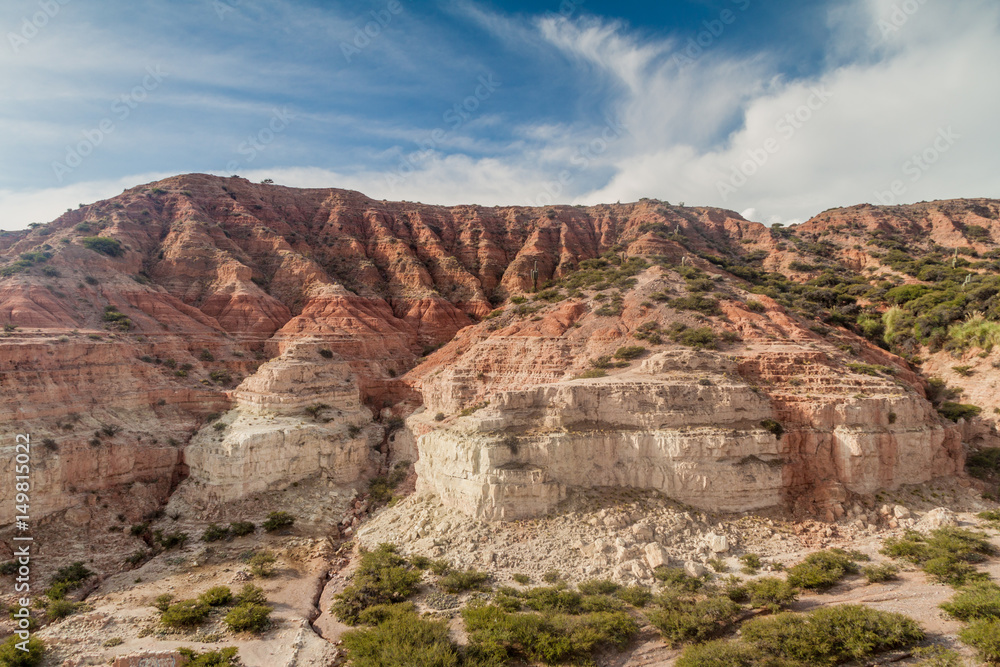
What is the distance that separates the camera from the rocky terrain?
77.5 ft

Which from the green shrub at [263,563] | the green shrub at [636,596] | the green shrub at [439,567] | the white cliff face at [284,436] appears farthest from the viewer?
the white cliff face at [284,436]

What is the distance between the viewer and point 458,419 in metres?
29.3

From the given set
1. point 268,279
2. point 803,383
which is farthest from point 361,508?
point 268,279

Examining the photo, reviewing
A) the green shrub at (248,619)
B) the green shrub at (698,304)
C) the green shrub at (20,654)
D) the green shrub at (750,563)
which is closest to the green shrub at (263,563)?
the green shrub at (248,619)

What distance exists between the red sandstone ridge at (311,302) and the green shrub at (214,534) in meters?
5.85

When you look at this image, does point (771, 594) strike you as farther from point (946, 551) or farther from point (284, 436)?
point (284, 436)

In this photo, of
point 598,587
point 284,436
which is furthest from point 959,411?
point 284,436

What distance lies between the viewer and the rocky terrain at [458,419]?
Answer: 2361 centimetres

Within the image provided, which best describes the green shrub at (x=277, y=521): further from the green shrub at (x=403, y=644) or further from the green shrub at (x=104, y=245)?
the green shrub at (x=104, y=245)

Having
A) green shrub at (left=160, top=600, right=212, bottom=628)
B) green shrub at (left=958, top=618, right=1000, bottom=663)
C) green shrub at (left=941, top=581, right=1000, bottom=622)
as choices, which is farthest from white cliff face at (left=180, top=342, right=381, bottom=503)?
green shrub at (left=941, top=581, right=1000, bottom=622)

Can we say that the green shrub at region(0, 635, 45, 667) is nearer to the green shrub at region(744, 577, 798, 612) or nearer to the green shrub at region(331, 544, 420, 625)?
the green shrub at region(331, 544, 420, 625)

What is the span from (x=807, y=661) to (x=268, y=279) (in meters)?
54.6

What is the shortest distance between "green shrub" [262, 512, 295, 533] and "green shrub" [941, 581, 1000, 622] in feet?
99.2

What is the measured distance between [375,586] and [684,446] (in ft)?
54.5
